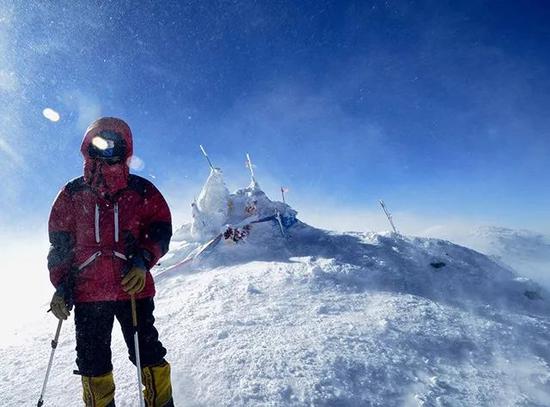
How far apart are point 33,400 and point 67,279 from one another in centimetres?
290

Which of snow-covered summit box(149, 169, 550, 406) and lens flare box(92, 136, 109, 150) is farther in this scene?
snow-covered summit box(149, 169, 550, 406)

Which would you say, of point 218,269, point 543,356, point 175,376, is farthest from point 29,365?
point 543,356

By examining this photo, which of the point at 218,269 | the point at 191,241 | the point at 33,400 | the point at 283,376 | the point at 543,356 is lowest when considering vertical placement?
the point at 543,356

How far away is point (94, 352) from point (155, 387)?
0.66 m

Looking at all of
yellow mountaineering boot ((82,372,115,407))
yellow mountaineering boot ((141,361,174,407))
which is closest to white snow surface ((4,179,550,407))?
yellow mountaineering boot ((141,361,174,407))

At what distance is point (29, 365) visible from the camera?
602 centimetres

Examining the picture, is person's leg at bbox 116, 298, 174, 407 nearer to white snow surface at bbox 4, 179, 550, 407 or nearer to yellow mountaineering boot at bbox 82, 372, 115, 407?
yellow mountaineering boot at bbox 82, 372, 115, 407

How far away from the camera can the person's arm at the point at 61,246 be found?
310 cm

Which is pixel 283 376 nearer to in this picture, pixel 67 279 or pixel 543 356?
pixel 67 279

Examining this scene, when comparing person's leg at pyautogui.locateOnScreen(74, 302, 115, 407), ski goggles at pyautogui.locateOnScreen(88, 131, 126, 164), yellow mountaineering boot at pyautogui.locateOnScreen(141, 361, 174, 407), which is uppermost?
ski goggles at pyautogui.locateOnScreen(88, 131, 126, 164)

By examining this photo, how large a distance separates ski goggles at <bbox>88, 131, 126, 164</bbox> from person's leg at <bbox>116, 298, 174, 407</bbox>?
1.40 metres

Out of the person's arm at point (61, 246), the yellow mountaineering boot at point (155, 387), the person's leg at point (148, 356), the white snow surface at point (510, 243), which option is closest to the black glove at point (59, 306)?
the person's arm at point (61, 246)

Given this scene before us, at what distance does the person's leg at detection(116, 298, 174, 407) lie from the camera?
3.26m

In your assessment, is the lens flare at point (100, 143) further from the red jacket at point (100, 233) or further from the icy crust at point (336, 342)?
the icy crust at point (336, 342)
